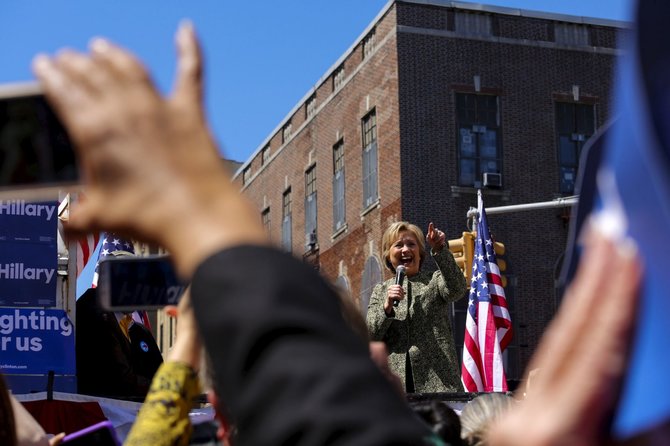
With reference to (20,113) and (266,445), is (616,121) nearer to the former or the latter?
(266,445)

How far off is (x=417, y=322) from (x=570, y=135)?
Answer: 21.1 meters

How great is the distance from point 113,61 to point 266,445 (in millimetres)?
383

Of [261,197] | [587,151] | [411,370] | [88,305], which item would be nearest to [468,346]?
[88,305]

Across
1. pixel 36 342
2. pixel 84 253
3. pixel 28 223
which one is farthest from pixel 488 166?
pixel 36 342

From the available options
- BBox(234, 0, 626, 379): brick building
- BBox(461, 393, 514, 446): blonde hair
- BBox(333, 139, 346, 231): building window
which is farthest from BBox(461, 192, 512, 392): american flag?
BBox(333, 139, 346, 231): building window

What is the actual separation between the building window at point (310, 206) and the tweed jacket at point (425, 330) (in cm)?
2407

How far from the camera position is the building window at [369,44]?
27750mm

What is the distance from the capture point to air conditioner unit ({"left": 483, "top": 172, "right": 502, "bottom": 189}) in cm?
2584

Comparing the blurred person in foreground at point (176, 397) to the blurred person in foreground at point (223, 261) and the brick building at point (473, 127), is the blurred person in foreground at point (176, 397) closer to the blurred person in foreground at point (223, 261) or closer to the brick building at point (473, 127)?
the blurred person in foreground at point (223, 261)

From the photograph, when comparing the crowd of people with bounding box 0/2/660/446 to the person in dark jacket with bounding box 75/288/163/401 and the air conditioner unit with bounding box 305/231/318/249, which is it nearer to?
the person in dark jacket with bounding box 75/288/163/401

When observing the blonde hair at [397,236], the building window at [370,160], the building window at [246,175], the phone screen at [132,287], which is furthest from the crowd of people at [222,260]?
the building window at [246,175]

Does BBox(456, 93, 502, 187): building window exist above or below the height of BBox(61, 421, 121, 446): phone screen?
above

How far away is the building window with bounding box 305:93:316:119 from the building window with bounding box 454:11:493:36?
576 cm

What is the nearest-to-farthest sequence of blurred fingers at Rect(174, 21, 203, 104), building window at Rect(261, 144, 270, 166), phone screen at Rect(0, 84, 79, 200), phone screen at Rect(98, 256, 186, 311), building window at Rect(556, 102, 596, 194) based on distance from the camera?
blurred fingers at Rect(174, 21, 203, 104), phone screen at Rect(0, 84, 79, 200), phone screen at Rect(98, 256, 186, 311), building window at Rect(556, 102, 596, 194), building window at Rect(261, 144, 270, 166)
